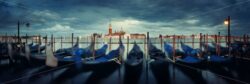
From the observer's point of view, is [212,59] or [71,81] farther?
[212,59]

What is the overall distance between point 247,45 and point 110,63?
1566 centimetres

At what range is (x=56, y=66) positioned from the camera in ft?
44.4

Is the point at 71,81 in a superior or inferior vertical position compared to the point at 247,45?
inferior

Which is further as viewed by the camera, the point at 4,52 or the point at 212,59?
the point at 4,52

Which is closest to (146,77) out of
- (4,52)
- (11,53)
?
(11,53)

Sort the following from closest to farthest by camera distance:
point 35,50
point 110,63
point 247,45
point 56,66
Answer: point 56,66, point 110,63, point 247,45, point 35,50

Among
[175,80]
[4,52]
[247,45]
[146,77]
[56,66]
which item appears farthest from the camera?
[247,45]

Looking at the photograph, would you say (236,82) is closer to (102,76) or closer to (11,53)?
(102,76)

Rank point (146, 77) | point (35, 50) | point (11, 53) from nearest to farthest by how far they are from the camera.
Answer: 1. point (146, 77)
2. point (11, 53)
3. point (35, 50)

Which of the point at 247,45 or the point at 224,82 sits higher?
the point at 247,45

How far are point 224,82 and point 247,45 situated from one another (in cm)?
1479

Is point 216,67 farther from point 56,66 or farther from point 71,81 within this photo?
point 56,66

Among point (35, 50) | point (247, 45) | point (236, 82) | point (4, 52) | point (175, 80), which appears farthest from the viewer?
point (35, 50)

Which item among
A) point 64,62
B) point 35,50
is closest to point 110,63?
point 64,62
